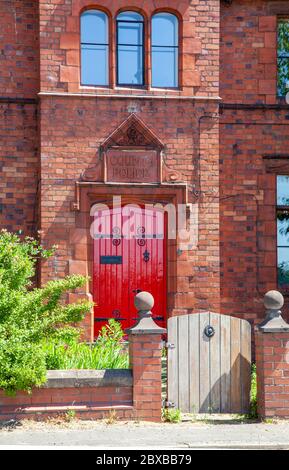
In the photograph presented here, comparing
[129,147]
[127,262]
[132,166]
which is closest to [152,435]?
[127,262]

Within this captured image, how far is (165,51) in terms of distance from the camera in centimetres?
1595

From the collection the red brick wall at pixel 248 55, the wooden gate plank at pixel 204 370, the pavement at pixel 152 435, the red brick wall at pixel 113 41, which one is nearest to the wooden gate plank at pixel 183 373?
the wooden gate plank at pixel 204 370

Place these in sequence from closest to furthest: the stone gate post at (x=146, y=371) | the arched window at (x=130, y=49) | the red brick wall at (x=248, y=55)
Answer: the stone gate post at (x=146, y=371) < the arched window at (x=130, y=49) < the red brick wall at (x=248, y=55)

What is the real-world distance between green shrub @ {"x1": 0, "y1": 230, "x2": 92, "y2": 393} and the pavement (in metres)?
0.67

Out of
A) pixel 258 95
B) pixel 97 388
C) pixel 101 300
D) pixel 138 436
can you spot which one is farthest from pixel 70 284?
pixel 258 95

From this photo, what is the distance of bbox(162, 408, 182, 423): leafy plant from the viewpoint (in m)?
11.1

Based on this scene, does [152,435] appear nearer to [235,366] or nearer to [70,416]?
[70,416]

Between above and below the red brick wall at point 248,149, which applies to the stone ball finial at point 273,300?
below

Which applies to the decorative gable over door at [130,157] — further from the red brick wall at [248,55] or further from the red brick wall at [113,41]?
the red brick wall at [248,55]

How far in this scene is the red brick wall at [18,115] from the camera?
15734mm

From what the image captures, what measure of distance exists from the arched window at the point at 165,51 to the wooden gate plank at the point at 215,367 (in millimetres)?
5786

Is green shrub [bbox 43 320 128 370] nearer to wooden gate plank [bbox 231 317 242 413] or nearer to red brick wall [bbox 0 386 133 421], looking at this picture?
red brick wall [bbox 0 386 133 421]

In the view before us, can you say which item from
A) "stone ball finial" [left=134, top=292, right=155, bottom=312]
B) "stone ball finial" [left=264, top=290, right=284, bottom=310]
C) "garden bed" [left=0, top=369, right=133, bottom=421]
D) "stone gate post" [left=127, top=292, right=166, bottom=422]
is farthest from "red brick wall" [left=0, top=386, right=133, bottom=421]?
"stone ball finial" [left=264, top=290, right=284, bottom=310]

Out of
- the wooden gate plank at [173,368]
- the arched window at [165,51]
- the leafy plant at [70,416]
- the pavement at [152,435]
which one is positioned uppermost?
the arched window at [165,51]
